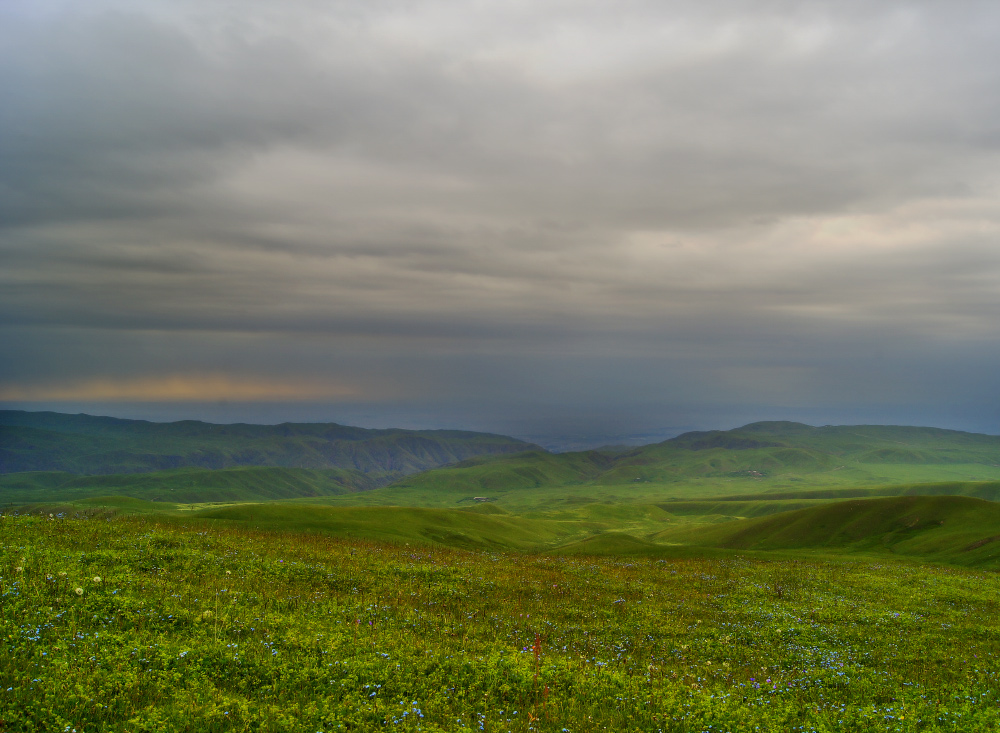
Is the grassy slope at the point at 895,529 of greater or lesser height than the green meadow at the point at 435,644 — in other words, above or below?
below

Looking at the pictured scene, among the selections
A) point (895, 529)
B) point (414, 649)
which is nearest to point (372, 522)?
point (414, 649)

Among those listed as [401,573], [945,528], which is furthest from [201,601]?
[945,528]

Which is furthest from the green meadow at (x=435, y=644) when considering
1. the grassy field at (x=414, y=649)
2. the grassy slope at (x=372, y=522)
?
the grassy slope at (x=372, y=522)

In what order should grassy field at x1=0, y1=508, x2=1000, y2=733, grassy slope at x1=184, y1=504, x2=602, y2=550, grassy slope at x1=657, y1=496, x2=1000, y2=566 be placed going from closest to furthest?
grassy field at x1=0, y1=508, x2=1000, y2=733 → grassy slope at x1=657, y1=496, x2=1000, y2=566 → grassy slope at x1=184, y1=504, x2=602, y2=550

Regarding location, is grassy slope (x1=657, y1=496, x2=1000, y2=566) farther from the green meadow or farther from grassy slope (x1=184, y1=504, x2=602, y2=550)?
grassy slope (x1=184, y1=504, x2=602, y2=550)

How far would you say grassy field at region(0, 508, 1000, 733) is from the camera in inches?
392

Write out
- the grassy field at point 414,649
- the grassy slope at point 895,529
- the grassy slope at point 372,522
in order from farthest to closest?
the grassy slope at point 372,522
the grassy slope at point 895,529
the grassy field at point 414,649

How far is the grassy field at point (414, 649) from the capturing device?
9.95 m

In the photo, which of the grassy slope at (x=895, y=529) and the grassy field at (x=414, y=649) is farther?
the grassy slope at (x=895, y=529)

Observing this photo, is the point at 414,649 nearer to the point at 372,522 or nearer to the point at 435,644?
the point at 435,644

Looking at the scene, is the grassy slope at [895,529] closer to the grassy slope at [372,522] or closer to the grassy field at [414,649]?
the grassy field at [414,649]

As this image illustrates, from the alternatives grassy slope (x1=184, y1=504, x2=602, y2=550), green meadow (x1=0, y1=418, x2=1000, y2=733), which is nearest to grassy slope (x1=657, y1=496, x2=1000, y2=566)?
green meadow (x1=0, y1=418, x2=1000, y2=733)

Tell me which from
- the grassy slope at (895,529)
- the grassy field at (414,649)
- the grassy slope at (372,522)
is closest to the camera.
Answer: the grassy field at (414,649)

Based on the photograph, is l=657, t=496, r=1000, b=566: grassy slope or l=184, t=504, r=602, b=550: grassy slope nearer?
l=657, t=496, r=1000, b=566: grassy slope
